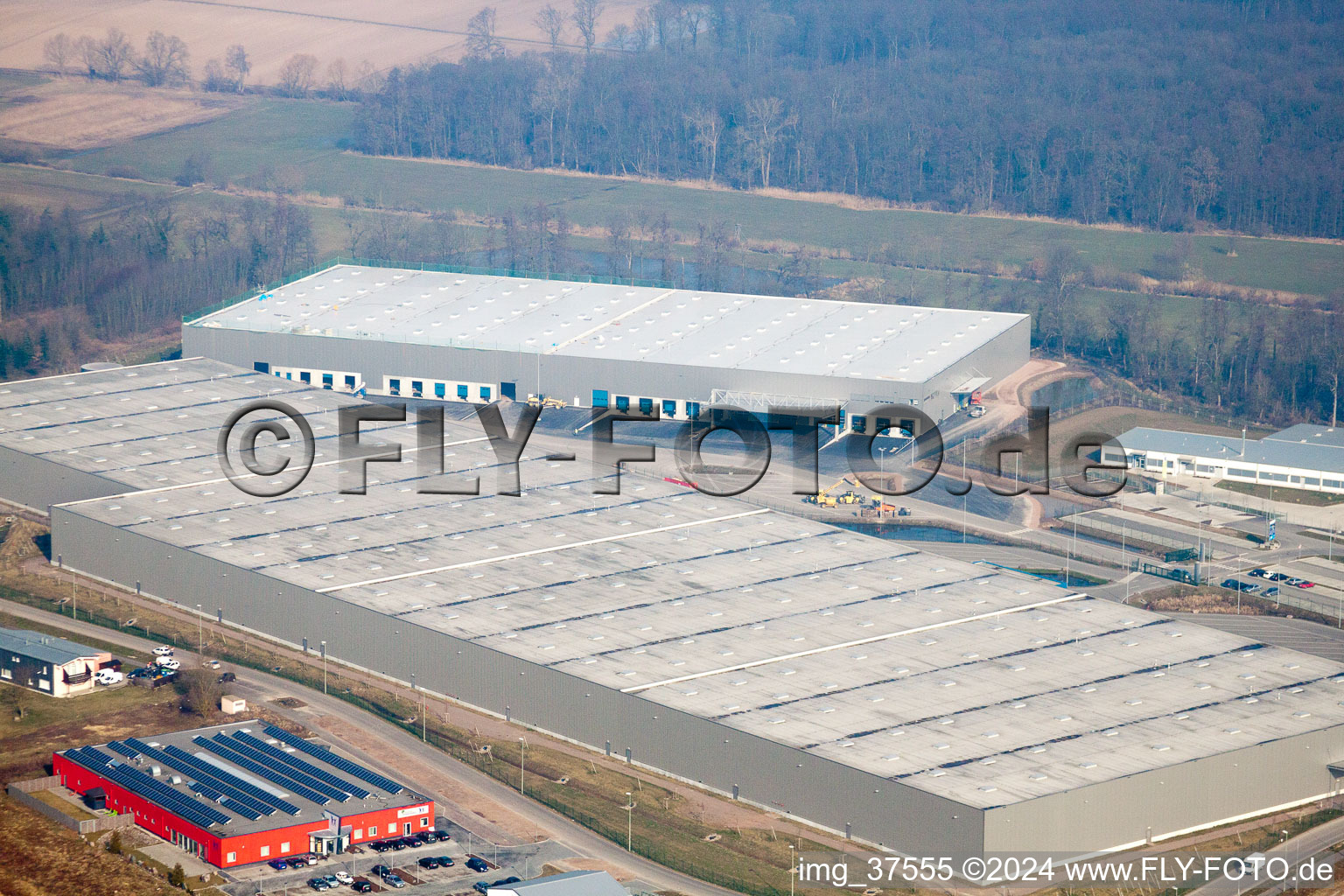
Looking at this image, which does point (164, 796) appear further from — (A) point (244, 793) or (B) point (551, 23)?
(B) point (551, 23)

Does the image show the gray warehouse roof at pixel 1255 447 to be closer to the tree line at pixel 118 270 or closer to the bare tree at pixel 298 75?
the tree line at pixel 118 270

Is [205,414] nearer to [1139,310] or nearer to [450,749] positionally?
[450,749]

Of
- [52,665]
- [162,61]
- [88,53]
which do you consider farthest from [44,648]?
[162,61]

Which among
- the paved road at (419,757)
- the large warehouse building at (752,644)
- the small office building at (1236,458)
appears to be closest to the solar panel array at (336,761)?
the paved road at (419,757)

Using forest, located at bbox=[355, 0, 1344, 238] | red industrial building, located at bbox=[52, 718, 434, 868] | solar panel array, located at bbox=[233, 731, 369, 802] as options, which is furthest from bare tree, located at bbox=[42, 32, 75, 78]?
red industrial building, located at bbox=[52, 718, 434, 868]

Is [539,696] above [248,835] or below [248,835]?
above

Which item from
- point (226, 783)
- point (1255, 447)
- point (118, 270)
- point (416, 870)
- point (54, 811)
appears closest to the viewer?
point (416, 870)

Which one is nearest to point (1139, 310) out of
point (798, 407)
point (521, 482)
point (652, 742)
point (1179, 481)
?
point (1179, 481)

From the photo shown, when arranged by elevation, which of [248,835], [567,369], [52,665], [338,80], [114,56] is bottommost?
[248,835]

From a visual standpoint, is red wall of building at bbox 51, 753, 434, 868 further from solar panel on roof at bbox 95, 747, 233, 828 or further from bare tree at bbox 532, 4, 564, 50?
bare tree at bbox 532, 4, 564, 50
